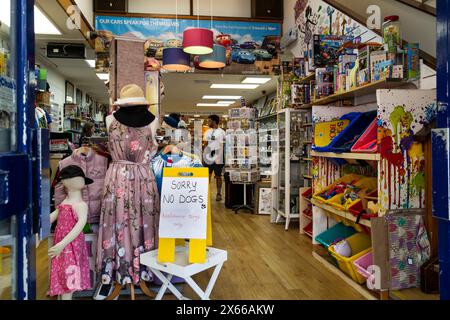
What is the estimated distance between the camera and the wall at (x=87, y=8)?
6.73 metres

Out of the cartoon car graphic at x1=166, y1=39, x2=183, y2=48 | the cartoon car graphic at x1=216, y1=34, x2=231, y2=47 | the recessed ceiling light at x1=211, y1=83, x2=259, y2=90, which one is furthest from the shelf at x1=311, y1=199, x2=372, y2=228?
the recessed ceiling light at x1=211, y1=83, x2=259, y2=90

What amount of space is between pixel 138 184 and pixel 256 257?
1812 mm

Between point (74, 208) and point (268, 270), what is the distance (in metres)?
A: 1.95

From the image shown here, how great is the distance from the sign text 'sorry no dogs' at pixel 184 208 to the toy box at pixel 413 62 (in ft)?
5.88

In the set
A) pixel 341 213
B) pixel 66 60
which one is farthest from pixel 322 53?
pixel 66 60

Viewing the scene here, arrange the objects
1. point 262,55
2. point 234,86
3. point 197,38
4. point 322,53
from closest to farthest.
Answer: point 322,53 < point 197,38 < point 262,55 < point 234,86

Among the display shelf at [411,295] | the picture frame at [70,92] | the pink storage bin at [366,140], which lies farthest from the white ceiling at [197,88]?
the display shelf at [411,295]

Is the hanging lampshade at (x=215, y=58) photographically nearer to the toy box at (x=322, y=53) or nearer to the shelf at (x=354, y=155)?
the toy box at (x=322, y=53)

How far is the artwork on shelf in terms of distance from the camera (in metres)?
7.00

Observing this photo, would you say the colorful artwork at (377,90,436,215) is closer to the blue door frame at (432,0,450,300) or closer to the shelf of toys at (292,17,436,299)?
the shelf of toys at (292,17,436,299)

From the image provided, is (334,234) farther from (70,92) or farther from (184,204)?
(70,92)

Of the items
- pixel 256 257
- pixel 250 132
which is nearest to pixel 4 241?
pixel 256 257

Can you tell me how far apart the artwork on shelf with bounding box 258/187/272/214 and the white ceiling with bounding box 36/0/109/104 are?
4.38 meters

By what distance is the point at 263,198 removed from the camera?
7.02 m
